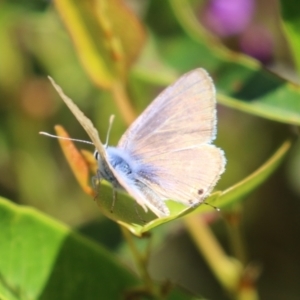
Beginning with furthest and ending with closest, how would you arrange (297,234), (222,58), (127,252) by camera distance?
(297,234) → (127,252) → (222,58)

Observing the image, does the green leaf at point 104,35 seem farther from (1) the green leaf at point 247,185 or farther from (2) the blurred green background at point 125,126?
(1) the green leaf at point 247,185

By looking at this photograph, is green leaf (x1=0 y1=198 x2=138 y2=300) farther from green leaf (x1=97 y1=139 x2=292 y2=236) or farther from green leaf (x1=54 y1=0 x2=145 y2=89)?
green leaf (x1=54 y1=0 x2=145 y2=89)

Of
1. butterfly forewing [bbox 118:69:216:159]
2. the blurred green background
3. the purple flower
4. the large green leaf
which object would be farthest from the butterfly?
the purple flower

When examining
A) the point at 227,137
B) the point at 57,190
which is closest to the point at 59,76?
A: the point at 57,190

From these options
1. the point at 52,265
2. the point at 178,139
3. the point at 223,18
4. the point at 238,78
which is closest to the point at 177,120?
the point at 178,139

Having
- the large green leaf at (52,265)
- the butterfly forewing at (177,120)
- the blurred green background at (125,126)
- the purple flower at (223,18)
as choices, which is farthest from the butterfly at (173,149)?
the purple flower at (223,18)

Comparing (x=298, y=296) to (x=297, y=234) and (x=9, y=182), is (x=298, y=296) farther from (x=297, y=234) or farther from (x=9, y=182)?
(x=9, y=182)

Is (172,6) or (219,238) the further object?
(219,238)
